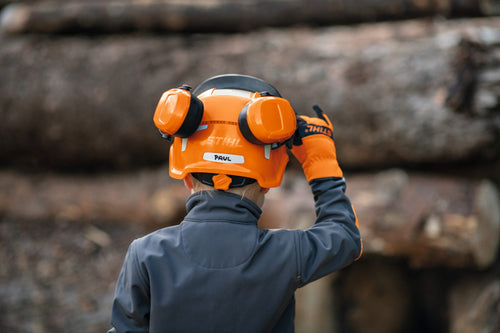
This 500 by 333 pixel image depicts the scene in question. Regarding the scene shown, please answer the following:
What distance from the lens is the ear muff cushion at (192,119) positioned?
4.29 feet

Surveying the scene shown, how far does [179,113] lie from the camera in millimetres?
1291

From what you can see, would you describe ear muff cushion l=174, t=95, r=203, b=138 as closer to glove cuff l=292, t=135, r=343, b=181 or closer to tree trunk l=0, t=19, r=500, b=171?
glove cuff l=292, t=135, r=343, b=181

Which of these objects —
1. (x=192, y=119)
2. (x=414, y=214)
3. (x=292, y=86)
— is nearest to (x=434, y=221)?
(x=414, y=214)

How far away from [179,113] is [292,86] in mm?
2019

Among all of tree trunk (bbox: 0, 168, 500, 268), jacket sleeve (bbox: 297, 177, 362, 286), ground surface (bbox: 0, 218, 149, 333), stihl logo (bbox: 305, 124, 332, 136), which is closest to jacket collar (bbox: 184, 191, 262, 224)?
jacket sleeve (bbox: 297, 177, 362, 286)

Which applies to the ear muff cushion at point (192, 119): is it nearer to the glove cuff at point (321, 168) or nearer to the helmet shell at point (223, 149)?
the helmet shell at point (223, 149)

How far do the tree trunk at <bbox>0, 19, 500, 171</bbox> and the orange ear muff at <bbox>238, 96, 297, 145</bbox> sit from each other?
1.78 meters

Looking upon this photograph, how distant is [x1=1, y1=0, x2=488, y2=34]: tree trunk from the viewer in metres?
3.41

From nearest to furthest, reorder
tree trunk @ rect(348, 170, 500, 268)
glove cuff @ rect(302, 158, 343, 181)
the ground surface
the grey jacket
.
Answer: the grey jacket
glove cuff @ rect(302, 158, 343, 181)
tree trunk @ rect(348, 170, 500, 268)
the ground surface

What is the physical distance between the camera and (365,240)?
9.04 feet

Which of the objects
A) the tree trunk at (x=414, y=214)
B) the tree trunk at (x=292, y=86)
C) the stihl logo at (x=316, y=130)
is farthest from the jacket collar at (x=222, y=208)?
the tree trunk at (x=292, y=86)

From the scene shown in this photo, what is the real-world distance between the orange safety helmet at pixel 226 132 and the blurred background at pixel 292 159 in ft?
5.02

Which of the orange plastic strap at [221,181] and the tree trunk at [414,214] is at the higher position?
the orange plastic strap at [221,181]

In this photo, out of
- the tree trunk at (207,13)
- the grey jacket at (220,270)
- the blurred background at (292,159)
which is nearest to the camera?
the grey jacket at (220,270)
